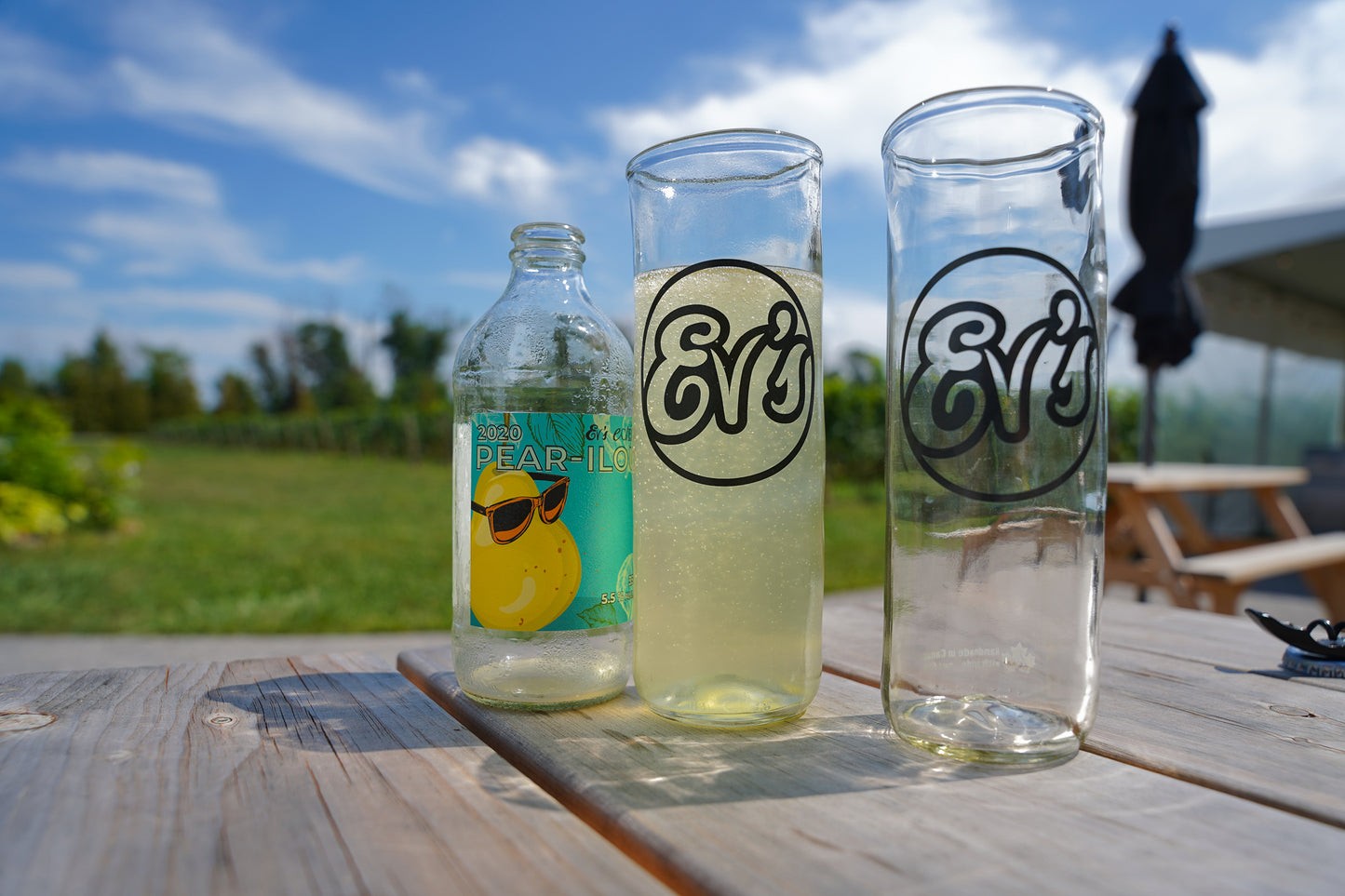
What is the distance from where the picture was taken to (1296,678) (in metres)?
0.99

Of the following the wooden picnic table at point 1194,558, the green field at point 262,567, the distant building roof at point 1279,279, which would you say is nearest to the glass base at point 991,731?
the wooden picnic table at point 1194,558

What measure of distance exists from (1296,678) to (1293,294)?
11.8 meters

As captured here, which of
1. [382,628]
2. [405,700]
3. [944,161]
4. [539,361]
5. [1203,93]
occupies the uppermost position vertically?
[1203,93]

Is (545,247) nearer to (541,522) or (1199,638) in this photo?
(541,522)

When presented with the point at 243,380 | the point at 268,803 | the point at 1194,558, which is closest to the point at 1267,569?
the point at 1194,558

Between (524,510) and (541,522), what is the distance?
2cm

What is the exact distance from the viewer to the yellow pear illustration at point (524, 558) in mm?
792

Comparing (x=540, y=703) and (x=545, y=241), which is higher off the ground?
(x=545, y=241)

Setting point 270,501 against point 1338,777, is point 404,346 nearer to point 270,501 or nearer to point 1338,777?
point 270,501

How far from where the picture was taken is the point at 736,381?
0.75m

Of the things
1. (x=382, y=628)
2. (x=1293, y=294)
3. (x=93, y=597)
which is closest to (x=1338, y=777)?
(x=382, y=628)

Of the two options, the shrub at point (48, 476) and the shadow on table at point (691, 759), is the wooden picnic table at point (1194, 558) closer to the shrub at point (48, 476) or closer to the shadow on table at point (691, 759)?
the shadow on table at point (691, 759)

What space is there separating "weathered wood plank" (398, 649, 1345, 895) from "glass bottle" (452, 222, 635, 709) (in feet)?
0.34

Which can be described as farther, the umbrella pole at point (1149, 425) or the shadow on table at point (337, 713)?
the umbrella pole at point (1149, 425)
